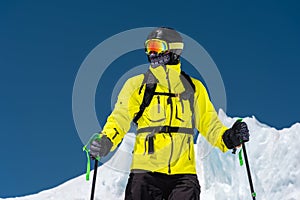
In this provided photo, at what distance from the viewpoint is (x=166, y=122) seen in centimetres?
426

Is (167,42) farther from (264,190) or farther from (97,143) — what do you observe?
(264,190)

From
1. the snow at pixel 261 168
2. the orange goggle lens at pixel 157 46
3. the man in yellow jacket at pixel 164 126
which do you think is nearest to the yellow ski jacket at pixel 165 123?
the man in yellow jacket at pixel 164 126

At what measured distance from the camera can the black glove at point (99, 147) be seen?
4.04m

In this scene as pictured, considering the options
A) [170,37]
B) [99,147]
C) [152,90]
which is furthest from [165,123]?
[170,37]

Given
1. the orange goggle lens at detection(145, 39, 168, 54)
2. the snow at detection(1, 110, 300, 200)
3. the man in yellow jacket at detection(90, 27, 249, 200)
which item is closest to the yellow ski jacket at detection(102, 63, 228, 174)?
the man in yellow jacket at detection(90, 27, 249, 200)

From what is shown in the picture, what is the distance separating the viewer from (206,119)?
4.50 meters

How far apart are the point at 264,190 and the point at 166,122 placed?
16.8 metres

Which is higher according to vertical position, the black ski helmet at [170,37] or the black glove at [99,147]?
the black ski helmet at [170,37]

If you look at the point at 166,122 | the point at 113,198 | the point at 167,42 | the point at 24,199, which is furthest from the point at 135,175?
the point at 24,199

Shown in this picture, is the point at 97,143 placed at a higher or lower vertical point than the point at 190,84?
lower

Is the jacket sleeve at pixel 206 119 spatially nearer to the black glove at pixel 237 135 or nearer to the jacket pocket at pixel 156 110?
the black glove at pixel 237 135

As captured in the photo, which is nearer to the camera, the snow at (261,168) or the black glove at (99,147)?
the black glove at (99,147)

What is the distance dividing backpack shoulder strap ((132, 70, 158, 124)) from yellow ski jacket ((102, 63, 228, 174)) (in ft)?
0.09

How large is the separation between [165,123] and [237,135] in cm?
63
